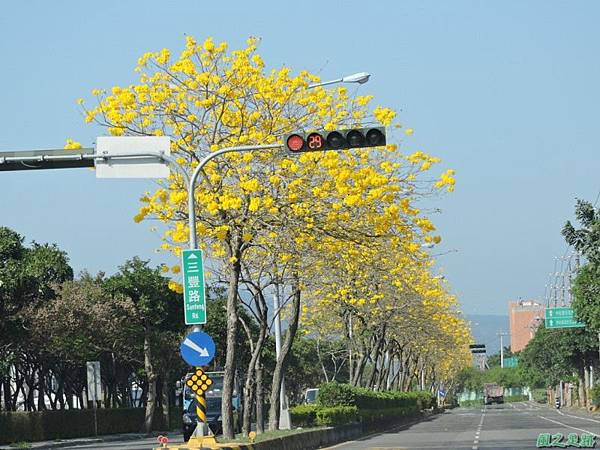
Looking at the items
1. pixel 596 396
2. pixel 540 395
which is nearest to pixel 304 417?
pixel 596 396

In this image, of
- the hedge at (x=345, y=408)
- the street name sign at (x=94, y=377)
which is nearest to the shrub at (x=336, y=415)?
the hedge at (x=345, y=408)

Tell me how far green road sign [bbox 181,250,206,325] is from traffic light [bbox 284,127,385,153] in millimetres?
3481

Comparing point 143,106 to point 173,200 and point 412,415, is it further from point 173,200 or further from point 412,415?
point 412,415

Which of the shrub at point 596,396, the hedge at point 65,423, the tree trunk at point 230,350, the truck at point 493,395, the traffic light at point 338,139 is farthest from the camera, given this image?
the truck at point 493,395

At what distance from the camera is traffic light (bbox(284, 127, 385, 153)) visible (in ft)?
60.3

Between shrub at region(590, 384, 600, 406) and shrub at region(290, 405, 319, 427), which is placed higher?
shrub at region(290, 405, 319, 427)

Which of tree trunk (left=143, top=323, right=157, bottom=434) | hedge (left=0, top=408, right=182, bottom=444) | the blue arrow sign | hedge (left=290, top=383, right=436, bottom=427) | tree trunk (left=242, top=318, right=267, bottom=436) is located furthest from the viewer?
tree trunk (left=143, top=323, right=157, bottom=434)

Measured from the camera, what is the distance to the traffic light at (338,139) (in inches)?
724

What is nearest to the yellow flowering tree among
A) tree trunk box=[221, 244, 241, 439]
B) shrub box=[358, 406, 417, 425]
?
tree trunk box=[221, 244, 241, 439]

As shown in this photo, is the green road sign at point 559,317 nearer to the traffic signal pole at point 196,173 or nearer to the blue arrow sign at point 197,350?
the traffic signal pole at point 196,173

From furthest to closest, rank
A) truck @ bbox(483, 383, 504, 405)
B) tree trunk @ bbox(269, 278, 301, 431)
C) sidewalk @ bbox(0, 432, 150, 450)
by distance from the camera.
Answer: truck @ bbox(483, 383, 504, 405) → sidewalk @ bbox(0, 432, 150, 450) → tree trunk @ bbox(269, 278, 301, 431)

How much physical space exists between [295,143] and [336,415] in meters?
21.4

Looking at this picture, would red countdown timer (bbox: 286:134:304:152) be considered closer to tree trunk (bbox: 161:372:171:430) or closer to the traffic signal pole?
the traffic signal pole

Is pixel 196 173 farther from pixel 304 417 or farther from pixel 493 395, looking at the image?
pixel 493 395
